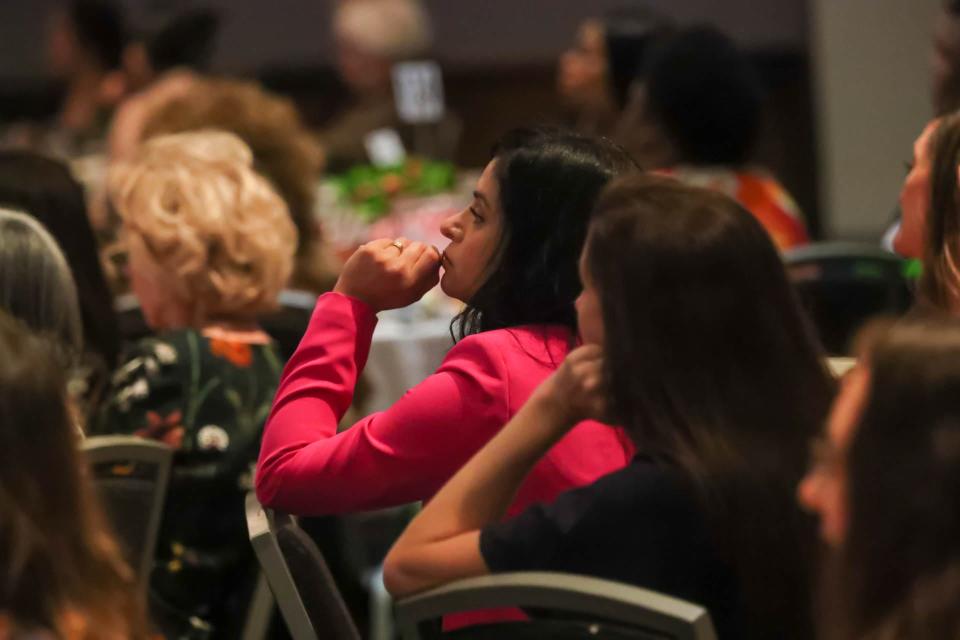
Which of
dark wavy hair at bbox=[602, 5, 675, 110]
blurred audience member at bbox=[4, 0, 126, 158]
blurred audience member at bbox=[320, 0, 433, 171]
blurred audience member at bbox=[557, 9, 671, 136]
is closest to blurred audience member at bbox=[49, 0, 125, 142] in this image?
blurred audience member at bbox=[4, 0, 126, 158]

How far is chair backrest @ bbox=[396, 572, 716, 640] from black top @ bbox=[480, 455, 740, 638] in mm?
69

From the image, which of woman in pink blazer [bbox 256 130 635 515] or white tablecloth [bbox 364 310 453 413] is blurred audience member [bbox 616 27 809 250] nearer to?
white tablecloth [bbox 364 310 453 413]

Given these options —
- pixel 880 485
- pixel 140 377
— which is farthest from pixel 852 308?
pixel 880 485

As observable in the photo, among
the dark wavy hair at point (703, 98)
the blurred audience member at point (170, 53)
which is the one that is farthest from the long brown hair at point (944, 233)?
the blurred audience member at point (170, 53)

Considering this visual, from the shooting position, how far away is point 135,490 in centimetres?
223

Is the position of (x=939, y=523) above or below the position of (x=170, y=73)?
above

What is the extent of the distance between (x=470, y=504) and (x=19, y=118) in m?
6.83

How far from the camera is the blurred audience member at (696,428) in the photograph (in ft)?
4.78

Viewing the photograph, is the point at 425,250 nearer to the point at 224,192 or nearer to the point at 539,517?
the point at 539,517

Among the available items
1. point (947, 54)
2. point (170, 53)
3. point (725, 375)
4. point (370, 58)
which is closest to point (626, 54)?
point (947, 54)

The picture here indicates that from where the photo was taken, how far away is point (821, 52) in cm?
645

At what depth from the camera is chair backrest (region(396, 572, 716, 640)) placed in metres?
1.31

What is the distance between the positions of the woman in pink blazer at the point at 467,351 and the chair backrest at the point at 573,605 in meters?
0.37

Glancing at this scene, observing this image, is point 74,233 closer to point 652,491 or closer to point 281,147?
point 281,147
